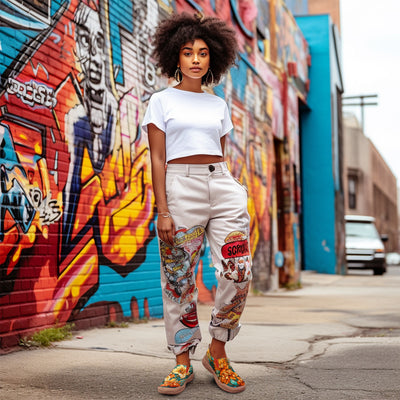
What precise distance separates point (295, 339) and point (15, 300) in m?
2.33

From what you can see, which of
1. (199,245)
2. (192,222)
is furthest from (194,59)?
(199,245)

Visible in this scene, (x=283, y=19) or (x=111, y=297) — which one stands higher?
(x=283, y=19)

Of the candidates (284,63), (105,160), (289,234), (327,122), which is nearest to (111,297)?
(105,160)

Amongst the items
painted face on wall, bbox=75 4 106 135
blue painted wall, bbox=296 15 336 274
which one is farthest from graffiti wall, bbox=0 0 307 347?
blue painted wall, bbox=296 15 336 274

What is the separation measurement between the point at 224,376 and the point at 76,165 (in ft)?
9.43

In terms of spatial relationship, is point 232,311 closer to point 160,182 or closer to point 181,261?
point 181,261

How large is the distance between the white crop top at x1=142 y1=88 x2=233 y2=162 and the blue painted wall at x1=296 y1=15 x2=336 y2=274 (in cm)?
1555

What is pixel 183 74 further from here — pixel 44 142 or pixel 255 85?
pixel 255 85

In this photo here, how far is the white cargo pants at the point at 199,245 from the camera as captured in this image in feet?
11.4

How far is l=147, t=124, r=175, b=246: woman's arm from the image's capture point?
135 inches

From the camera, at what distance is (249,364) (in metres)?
4.28

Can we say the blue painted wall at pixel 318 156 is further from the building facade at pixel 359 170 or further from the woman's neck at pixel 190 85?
Answer: the building facade at pixel 359 170

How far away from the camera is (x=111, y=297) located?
6.32 m

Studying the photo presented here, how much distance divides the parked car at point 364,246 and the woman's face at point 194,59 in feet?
54.6
